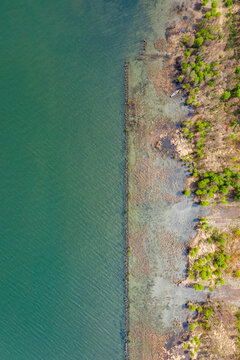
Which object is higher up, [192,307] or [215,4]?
[215,4]

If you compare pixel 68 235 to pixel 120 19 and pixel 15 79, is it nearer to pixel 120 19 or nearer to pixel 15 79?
pixel 15 79

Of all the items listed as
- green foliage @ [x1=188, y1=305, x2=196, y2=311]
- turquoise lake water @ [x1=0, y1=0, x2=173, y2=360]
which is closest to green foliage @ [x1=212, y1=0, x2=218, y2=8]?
turquoise lake water @ [x1=0, y1=0, x2=173, y2=360]

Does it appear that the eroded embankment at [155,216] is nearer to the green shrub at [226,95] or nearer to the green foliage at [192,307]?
the green foliage at [192,307]

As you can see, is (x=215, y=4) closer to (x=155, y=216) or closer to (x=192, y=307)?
(x=155, y=216)

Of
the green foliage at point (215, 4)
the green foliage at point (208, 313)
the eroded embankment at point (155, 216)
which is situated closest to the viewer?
the green foliage at point (215, 4)

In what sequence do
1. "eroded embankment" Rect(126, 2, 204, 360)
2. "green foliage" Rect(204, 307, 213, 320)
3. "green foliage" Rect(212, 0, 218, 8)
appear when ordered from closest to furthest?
1. "green foliage" Rect(212, 0, 218, 8)
2. "green foliage" Rect(204, 307, 213, 320)
3. "eroded embankment" Rect(126, 2, 204, 360)

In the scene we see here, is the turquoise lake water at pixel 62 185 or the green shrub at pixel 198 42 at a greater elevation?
the green shrub at pixel 198 42

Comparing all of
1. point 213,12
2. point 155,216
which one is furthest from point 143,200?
point 213,12

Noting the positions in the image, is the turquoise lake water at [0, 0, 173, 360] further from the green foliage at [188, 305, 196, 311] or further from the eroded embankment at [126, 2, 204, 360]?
the green foliage at [188, 305, 196, 311]

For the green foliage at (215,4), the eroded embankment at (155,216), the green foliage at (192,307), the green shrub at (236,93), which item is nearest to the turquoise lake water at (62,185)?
the eroded embankment at (155,216)
